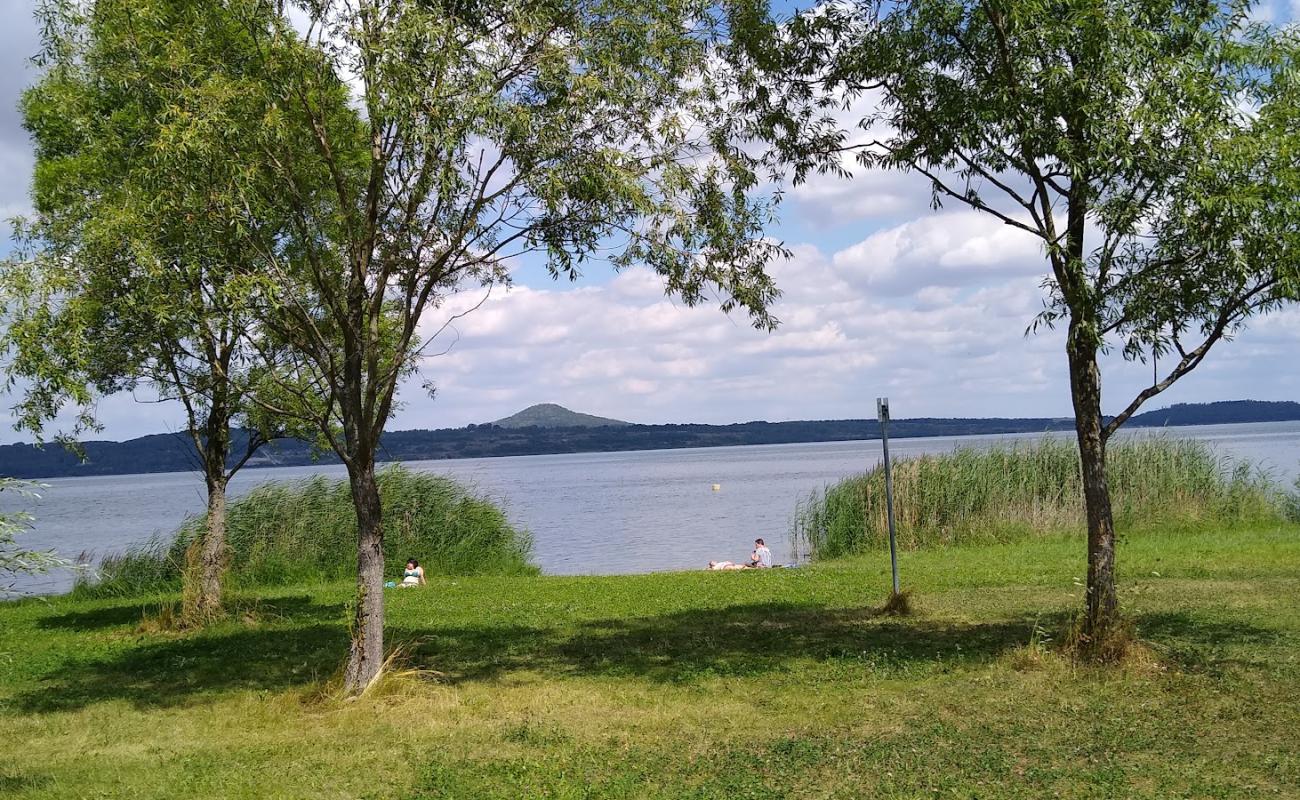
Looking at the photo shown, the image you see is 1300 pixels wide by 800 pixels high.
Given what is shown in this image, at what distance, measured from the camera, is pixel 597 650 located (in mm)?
12422

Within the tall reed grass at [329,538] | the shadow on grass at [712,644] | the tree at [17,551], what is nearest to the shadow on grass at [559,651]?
the shadow on grass at [712,644]

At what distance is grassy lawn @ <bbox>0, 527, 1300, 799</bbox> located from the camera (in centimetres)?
729

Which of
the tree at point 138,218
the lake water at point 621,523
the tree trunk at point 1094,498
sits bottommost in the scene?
the lake water at point 621,523

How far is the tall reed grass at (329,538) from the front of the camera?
2262cm

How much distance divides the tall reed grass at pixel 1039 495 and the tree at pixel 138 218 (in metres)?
14.2

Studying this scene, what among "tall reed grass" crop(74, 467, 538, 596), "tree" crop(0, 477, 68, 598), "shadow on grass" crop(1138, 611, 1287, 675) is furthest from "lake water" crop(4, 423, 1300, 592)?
"shadow on grass" crop(1138, 611, 1287, 675)

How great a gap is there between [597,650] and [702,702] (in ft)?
10.1

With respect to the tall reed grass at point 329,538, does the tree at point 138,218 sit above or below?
above

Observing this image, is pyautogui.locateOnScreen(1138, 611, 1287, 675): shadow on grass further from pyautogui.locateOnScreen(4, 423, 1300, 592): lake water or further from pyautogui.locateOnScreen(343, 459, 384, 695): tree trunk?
pyautogui.locateOnScreen(4, 423, 1300, 592): lake water

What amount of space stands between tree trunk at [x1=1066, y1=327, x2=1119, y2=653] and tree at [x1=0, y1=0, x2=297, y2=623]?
788 cm

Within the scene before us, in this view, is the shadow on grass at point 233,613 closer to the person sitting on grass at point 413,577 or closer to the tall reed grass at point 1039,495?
the person sitting on grass at point 413,577

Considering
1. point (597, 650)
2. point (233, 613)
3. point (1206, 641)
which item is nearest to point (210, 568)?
point (233, 613)

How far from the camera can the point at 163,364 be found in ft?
45.6

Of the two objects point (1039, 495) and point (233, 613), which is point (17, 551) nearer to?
point (233, 613)
